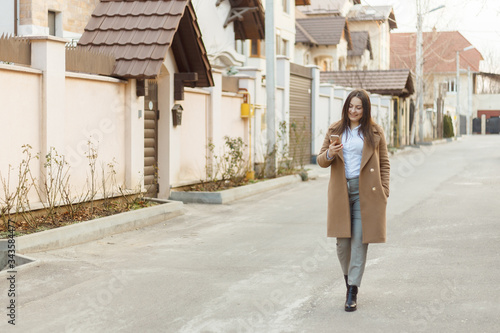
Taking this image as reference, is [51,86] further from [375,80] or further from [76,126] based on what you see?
[375,80]

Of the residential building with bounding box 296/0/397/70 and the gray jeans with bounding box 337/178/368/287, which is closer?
the gray jeans with bounding box 337/178/368/287

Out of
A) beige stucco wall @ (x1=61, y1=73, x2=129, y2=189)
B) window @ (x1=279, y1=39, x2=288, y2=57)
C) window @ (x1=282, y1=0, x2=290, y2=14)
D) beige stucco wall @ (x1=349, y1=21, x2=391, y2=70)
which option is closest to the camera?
beige stucco wall @ (x1=61, y1=73, x2=129, y2=189)

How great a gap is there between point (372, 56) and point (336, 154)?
6053 cm

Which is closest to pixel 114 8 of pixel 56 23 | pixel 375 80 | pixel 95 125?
pixel 95 125

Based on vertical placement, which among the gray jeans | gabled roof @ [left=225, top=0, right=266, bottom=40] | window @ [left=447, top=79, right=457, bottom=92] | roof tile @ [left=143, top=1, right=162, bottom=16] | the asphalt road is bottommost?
the asphalt road

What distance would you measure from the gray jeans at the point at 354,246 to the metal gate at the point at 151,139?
7948 mm

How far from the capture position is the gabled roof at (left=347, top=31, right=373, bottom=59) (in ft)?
201

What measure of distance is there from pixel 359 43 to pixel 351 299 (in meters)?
57.5

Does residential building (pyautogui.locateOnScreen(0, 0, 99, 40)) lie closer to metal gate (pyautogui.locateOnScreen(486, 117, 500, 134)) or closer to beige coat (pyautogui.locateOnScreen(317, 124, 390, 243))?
beige coat (pyautogui.locateOnScreen(317, 124, 390, 243))

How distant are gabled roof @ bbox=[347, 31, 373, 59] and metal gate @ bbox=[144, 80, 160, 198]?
48219 mm

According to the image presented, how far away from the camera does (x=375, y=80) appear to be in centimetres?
A: 4016

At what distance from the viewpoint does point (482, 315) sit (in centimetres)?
612

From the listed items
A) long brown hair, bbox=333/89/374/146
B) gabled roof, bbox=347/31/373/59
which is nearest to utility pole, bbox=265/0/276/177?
long brown hair, bbox=333/89/374/146

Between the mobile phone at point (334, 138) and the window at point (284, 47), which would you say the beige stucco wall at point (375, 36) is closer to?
the window at point (284, 47)
